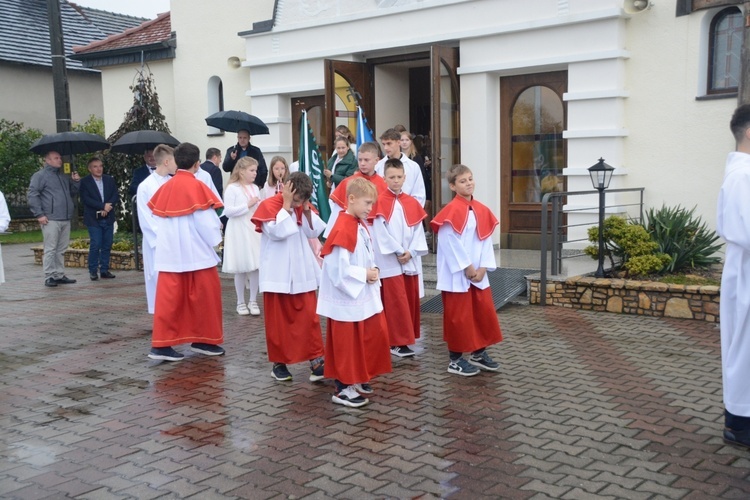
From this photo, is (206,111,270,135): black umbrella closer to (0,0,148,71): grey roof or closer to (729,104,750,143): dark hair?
(729,104,750,143): dark hair

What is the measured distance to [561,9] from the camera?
11.1 meters

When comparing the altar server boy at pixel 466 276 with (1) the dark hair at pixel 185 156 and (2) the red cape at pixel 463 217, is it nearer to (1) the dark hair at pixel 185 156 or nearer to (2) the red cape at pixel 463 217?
(2) the red cape at pixel 463 217

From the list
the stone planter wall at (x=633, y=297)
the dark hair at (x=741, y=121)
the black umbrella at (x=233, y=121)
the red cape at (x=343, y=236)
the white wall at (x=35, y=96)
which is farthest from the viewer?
the white wall at (x=35, y=96)

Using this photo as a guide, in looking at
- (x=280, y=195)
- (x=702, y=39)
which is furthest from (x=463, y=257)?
(x=702, y=39)

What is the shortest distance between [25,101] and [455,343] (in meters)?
22.6

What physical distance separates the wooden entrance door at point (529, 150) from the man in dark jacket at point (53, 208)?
6.97m

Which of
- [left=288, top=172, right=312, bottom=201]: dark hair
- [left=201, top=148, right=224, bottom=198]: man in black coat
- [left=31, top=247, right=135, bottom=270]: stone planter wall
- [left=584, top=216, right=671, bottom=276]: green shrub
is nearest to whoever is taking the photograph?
[left=288, top=172, right=312, bottom=201]: dark hair

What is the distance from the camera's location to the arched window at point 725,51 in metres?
10.2

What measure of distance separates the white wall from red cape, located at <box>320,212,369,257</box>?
2145cm

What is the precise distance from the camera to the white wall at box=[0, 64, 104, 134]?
24.8 meters

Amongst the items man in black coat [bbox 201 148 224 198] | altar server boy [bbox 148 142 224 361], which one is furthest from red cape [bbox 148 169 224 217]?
man in black coat [bbox 201 148 224 198]

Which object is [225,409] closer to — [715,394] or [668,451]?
[668,451]

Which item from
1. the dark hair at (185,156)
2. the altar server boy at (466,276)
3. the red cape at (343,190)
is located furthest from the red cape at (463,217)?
the dark hair at (185,156)

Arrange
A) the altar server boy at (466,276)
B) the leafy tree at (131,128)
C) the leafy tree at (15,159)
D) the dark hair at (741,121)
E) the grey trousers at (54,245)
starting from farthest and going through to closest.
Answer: the leafy tree at (15,159) < the leafy tree at (131,128) < the grey trousers at (54,245) < the altar server boy at (466,276) < the dark hair at (741,121)
